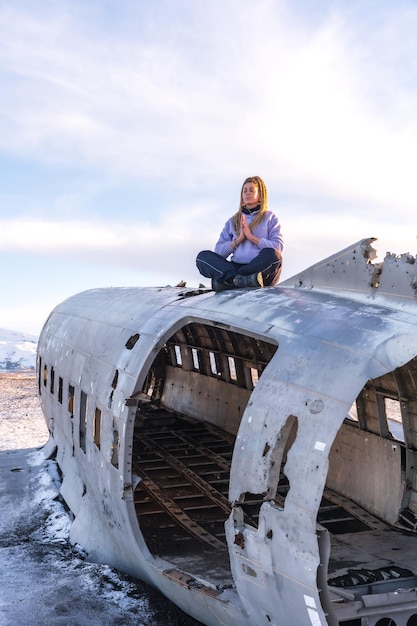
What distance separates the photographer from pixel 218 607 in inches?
279

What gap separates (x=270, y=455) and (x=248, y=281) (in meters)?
3.97

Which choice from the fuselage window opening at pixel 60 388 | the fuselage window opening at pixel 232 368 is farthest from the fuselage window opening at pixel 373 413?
the fuselage window opening at pixel 232 368

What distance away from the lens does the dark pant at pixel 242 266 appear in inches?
390

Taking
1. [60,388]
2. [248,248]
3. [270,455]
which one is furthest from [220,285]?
[60,388]

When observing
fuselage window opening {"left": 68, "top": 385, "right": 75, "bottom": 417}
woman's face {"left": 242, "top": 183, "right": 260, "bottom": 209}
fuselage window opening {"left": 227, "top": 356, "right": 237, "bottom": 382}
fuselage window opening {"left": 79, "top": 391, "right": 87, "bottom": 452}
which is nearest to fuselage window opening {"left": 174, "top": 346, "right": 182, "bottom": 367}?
fuselage window opening {"left": 227, "top": 356, "right": 237, "bottom": 382}

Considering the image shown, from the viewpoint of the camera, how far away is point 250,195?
10547 mm

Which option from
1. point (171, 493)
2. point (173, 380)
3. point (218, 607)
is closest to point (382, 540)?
point (218, 607)

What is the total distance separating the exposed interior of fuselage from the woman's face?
8.18 ft

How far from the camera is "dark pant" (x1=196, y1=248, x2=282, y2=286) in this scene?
9.90 m

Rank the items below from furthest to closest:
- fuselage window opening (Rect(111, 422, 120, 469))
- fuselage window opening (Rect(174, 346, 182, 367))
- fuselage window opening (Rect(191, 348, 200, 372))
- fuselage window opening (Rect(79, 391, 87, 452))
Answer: fuselage window opening (Rect(174, 346, 182, 367)) → fuselage window opening (Rect(191, 348, 200, 372)) → fuselage window opening (Rect(79, 391, 87, 452)) → fuselage window opening (Rect(111, 422, 120, 469))

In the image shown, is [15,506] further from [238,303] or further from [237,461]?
[237,461]

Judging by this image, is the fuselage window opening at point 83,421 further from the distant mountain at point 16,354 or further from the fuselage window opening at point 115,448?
the distant mountain at point 16,354

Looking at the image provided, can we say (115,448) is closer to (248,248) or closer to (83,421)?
(83,421)

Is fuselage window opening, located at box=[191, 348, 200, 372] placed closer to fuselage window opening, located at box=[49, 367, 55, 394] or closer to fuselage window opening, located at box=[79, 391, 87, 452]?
fuselage window opening, located at box=[49, 367, 55, 394]
